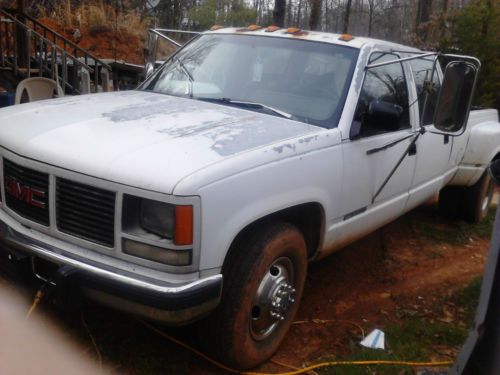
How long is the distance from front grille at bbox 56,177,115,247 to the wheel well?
83 centimetres

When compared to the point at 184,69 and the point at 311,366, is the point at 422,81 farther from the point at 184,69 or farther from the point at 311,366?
the point at 311,366

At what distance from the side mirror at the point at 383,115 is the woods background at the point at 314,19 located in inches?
281

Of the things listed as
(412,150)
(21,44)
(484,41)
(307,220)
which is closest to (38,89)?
(21,44)

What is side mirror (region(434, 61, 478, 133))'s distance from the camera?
12.5 ft

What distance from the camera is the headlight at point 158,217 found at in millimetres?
2668

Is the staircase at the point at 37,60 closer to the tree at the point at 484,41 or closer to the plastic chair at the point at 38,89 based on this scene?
the plastic chair at the point at 38,89

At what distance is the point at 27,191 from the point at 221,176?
110 cm

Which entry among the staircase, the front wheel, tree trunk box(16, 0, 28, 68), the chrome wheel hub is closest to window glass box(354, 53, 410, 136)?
the front wheel

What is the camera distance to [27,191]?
304 cm

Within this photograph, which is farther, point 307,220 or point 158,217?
point 307,220

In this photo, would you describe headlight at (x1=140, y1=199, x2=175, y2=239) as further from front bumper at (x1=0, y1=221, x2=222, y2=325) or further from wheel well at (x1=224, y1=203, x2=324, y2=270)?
wheel well at (x1=224, y1=203, x2=324, y2=270)

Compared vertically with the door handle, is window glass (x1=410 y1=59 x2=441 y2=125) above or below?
above

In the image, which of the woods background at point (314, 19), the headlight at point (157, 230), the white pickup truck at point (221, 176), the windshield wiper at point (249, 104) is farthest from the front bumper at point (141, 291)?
the woods background at point (314, 19)

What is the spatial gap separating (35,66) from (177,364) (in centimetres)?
1066
